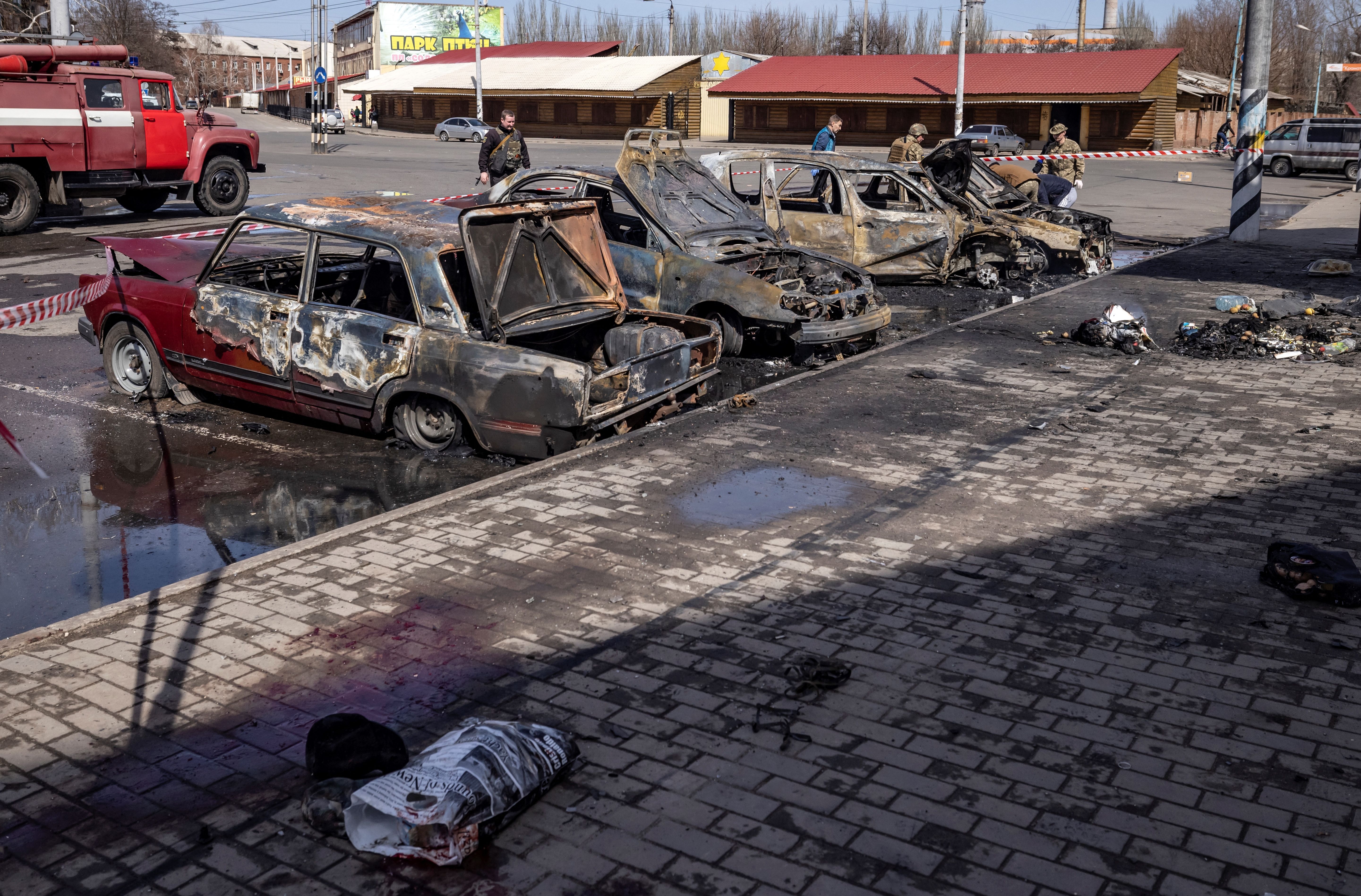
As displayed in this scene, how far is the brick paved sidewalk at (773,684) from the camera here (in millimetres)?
3258

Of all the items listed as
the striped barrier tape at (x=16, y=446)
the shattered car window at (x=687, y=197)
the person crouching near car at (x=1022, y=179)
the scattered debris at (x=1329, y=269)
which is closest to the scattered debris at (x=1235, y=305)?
the scattered debris at (x=1329, y=269)

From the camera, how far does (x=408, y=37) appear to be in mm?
85438

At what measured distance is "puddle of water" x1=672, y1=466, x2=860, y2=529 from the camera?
6020 mm

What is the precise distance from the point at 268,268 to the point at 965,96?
51873mm

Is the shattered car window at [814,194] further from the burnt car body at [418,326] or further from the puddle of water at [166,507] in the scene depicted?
the puddle of water at [166,507]

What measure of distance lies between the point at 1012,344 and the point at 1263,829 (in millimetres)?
7754

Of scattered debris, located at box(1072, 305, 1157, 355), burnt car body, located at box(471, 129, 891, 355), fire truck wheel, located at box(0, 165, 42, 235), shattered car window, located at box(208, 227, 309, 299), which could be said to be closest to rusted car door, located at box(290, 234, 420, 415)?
shattered car window, located at box(208, 227, 309, 299)

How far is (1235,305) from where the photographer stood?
12.1 metres

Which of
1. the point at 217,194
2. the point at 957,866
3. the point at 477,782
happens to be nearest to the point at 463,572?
the point at 477,782

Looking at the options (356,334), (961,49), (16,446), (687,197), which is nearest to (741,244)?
(687,197)

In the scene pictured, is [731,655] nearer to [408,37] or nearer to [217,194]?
[217,194]

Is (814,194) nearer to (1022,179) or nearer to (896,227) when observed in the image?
(896,227)

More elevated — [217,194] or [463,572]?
[217,194]

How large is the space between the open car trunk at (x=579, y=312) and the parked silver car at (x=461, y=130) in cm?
5127
